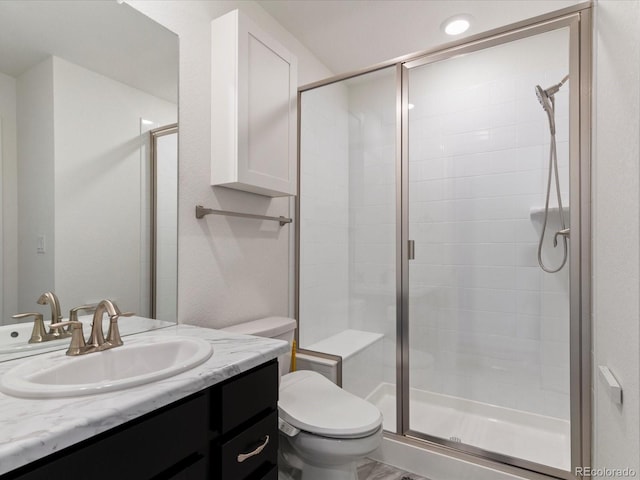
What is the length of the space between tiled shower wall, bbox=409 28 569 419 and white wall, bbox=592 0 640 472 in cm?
68

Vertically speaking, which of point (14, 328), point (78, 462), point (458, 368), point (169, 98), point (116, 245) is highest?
point (169, 98)

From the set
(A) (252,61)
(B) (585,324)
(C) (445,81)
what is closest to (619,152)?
(B) (585,324)

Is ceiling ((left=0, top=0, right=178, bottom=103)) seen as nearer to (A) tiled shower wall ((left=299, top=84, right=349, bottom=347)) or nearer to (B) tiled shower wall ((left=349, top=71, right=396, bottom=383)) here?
(A) tiled shower wall ((left=299, top=84, right=349, bottom=347))

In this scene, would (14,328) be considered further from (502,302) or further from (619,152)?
(502,302)

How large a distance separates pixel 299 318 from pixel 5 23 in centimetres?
190

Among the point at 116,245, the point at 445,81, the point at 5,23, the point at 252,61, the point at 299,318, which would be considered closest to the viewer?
the point at 5,23

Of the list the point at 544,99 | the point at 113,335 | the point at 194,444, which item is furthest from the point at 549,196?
the point at 113,335

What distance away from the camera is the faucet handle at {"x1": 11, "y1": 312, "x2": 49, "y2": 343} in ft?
3.55

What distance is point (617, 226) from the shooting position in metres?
1.07

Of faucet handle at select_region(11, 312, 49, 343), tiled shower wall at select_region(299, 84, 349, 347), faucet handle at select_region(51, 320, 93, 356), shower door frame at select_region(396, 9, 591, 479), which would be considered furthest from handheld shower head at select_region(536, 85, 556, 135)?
faucet handle at select_region(11, 312, 49, 343)

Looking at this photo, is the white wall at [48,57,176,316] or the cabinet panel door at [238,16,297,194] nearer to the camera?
the white wall at [48,57,176,316]

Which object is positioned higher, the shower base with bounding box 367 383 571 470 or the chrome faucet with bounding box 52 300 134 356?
the chrome faucet with bounding box 52 300 134 356

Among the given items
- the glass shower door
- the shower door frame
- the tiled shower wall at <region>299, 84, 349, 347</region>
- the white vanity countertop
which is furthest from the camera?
the tiled shower wall at <region>299, 84, 349, 347</region>

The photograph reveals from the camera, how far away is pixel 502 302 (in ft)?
7.09
